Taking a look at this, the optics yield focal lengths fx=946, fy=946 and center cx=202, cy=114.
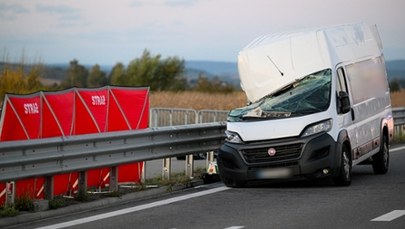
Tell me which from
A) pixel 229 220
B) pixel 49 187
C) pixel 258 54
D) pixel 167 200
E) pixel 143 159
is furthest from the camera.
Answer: pixel 258 54

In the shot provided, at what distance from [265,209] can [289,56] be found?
12.5 ft

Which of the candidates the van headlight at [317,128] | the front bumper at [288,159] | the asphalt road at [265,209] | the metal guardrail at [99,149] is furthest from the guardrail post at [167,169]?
the van headlight at [317,128]

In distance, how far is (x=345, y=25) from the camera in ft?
54.6

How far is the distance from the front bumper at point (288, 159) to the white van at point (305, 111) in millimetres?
15

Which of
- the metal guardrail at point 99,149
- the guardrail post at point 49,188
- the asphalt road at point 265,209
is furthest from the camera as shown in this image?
the guardrail post at point 49,188

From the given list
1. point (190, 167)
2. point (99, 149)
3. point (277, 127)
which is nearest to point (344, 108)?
point (277, 127)

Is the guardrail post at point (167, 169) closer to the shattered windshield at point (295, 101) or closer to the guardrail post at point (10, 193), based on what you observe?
the shattered windshield at point (295, 101)

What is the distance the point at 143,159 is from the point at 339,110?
3201 mm

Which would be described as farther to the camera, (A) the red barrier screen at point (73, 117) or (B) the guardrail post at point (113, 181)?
(B) the guardrail post at point (113, 181)

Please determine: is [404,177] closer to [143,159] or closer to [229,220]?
[143,159]

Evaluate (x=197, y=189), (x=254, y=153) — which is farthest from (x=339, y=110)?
(x=197, y=189)

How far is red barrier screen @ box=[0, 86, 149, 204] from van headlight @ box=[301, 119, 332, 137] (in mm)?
2939

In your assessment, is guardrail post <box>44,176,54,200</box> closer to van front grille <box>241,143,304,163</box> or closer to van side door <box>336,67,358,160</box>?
van front grille <box>241,143,304,163</box>

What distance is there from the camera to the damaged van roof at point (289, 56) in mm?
15445
